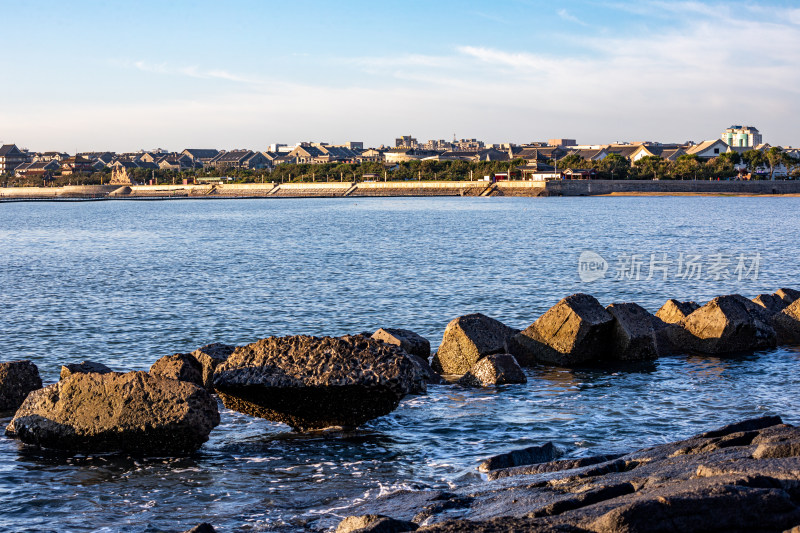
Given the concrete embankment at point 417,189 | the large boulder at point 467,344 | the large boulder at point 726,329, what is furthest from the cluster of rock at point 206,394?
the concrete embankment at point 417,189

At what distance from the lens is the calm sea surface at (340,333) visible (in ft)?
29.7

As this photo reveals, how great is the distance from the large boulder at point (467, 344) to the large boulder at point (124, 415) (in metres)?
5.50

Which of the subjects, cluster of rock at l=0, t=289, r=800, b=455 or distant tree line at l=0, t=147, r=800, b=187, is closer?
cluster of rock at l=0, t=289, r=800, b=455

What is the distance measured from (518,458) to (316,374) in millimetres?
2500

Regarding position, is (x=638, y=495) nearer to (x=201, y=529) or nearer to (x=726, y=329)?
(x=201, y=529)

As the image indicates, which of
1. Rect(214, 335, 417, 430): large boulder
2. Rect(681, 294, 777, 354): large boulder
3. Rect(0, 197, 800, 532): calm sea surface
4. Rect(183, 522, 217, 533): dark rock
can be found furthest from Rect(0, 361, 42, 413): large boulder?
Rect(681, 294, 777, 354): large boulder

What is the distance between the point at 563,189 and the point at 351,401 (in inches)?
4974

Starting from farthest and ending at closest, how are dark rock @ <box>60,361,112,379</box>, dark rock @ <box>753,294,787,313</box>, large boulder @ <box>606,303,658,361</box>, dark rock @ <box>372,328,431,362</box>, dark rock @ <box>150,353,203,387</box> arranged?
dark rock @ <box>753,294,787,313</box> < large boulder @ <box>606,303,658,361</box> < dark rock @ <box>372,328,431,362</box> < dark rock @ <box>60,361,112,379</box> < dark rock @ <box>150,353,203,387</box>

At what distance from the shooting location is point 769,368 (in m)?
14.9

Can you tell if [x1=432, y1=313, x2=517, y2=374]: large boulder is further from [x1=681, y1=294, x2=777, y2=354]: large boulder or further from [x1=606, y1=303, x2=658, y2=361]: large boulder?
[x1=681, y1=294, x2=777, y2=354]: large boulder

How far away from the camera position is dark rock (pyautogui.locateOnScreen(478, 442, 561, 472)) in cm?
944

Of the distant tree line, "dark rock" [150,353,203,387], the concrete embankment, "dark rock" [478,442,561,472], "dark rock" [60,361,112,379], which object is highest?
the distant tree line

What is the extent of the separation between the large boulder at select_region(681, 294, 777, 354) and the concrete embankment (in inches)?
4461

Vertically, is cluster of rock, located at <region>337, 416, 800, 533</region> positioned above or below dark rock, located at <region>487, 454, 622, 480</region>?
above
